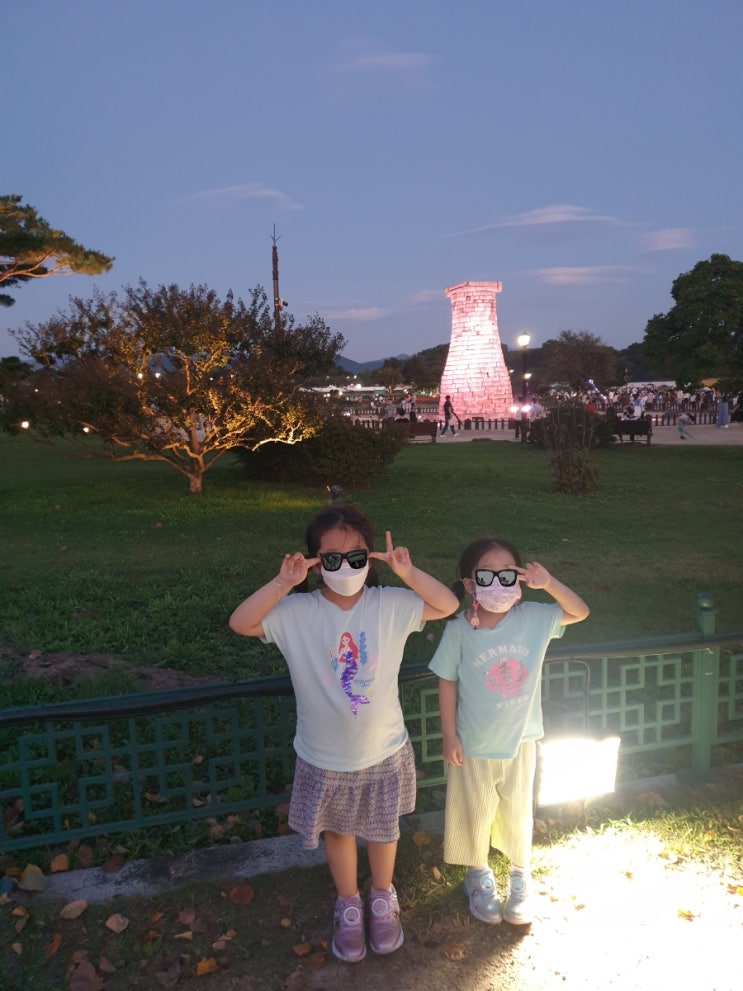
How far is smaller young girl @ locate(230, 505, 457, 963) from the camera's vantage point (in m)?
2.55

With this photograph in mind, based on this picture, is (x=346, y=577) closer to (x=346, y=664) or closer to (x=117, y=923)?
(x=346, y=664)

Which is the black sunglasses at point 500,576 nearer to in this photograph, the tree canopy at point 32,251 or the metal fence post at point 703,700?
the metal fence post at point 703,700

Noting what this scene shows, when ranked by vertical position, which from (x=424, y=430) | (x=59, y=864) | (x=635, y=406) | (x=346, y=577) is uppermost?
(x=635, y=406)

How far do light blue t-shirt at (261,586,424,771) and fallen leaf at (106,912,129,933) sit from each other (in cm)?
104

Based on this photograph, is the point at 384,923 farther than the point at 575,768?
No

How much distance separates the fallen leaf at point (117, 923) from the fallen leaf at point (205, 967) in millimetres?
364

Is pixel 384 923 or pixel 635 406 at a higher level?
pixel 635 406

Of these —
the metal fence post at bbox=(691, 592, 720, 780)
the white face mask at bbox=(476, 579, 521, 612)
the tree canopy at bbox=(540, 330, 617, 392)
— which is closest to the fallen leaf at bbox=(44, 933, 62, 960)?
the white face mask at bbox=(476, 579, 521, 612)

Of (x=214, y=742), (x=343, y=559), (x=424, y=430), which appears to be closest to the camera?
(x=343, y=559)

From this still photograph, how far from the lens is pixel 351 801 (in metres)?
2.64

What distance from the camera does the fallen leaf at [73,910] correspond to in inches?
116

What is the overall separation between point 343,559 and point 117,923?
5.48ft

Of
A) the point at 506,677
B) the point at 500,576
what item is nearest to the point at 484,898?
the point at 506,677

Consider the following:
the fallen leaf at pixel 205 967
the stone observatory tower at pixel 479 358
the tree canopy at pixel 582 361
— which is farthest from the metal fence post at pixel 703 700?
the tree canopy at pixel 582 361
